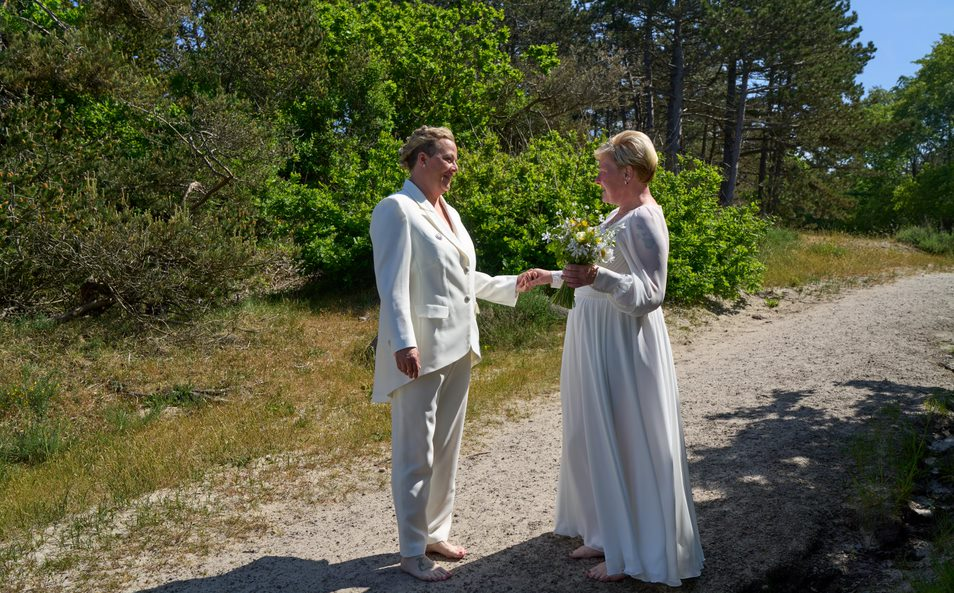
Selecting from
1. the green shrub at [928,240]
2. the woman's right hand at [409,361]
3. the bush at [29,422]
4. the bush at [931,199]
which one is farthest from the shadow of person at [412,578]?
the bush at [931,199]

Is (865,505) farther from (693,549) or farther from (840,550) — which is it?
(693,549)

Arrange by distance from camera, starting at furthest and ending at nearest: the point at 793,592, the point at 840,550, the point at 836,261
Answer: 1. the point at 836,261
2. the point at 840,550
3. the point at 793,592

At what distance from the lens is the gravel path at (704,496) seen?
403cm

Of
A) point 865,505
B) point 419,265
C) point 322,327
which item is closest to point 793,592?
point 865,505

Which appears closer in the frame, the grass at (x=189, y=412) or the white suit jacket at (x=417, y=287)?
the white suit jacket at (x=417, y=287)

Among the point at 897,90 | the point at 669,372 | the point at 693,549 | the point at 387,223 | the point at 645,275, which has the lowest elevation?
the point at 693,549

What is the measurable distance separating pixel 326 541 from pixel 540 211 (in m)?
8.69

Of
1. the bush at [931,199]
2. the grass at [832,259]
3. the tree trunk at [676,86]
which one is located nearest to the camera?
the grass at [832,259]

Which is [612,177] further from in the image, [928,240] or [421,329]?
[928,240]

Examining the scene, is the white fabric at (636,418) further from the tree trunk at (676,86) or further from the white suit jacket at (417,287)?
the tree trunk at (676,86)

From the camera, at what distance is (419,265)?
3699mm

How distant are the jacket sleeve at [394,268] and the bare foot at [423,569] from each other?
118 centimetres

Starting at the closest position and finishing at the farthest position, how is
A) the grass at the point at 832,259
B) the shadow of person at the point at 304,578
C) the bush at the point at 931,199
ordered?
the shadow of person at the point at 304,578 < the grass at the point at 832,259 < the bush at the point at 931,199

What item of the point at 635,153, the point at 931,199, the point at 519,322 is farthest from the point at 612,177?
the point at 931,199
